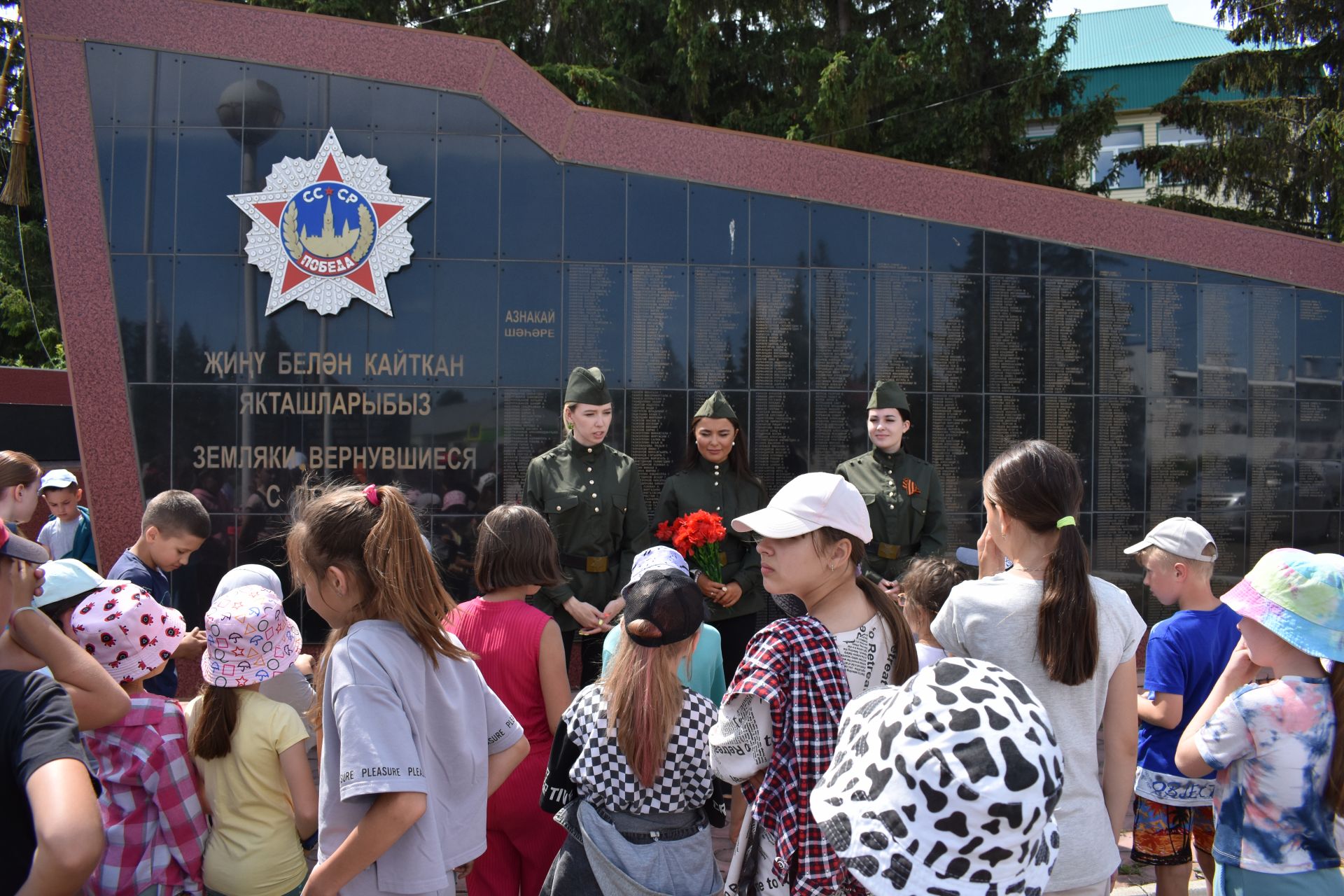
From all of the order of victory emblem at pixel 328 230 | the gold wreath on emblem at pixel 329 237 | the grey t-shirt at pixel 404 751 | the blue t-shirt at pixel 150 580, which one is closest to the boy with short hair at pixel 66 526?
the order of victory emblem at pixel 328 230

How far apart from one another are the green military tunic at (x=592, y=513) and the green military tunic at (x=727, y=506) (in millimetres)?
197

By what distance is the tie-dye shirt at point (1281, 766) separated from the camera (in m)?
2.28

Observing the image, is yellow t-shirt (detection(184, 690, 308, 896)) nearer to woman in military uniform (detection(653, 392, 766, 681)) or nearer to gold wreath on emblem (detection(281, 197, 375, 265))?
woman in military uniform (detection(653, 392, 766, 681))

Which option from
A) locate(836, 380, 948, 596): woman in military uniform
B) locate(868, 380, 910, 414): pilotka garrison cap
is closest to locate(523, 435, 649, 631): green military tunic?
A: locate(836, 380, 948, 596): woman in military uniform

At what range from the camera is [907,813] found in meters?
1.37

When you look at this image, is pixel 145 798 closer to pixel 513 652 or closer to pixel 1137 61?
pixel 513 652

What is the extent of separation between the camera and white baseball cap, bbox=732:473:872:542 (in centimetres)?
229

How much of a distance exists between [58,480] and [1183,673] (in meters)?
6.64

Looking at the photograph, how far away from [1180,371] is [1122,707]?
19.3ft

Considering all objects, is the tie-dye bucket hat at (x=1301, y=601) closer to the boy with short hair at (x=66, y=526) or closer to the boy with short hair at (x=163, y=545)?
the boy with short hair at (x=163, y=545)

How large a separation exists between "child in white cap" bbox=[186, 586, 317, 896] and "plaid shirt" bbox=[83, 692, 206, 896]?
0.19ft

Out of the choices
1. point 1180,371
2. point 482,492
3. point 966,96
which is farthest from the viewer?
point 966,96

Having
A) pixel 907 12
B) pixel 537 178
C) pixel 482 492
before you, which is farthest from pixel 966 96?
pixel 482 492

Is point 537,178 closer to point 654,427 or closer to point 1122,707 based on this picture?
point 654,427
